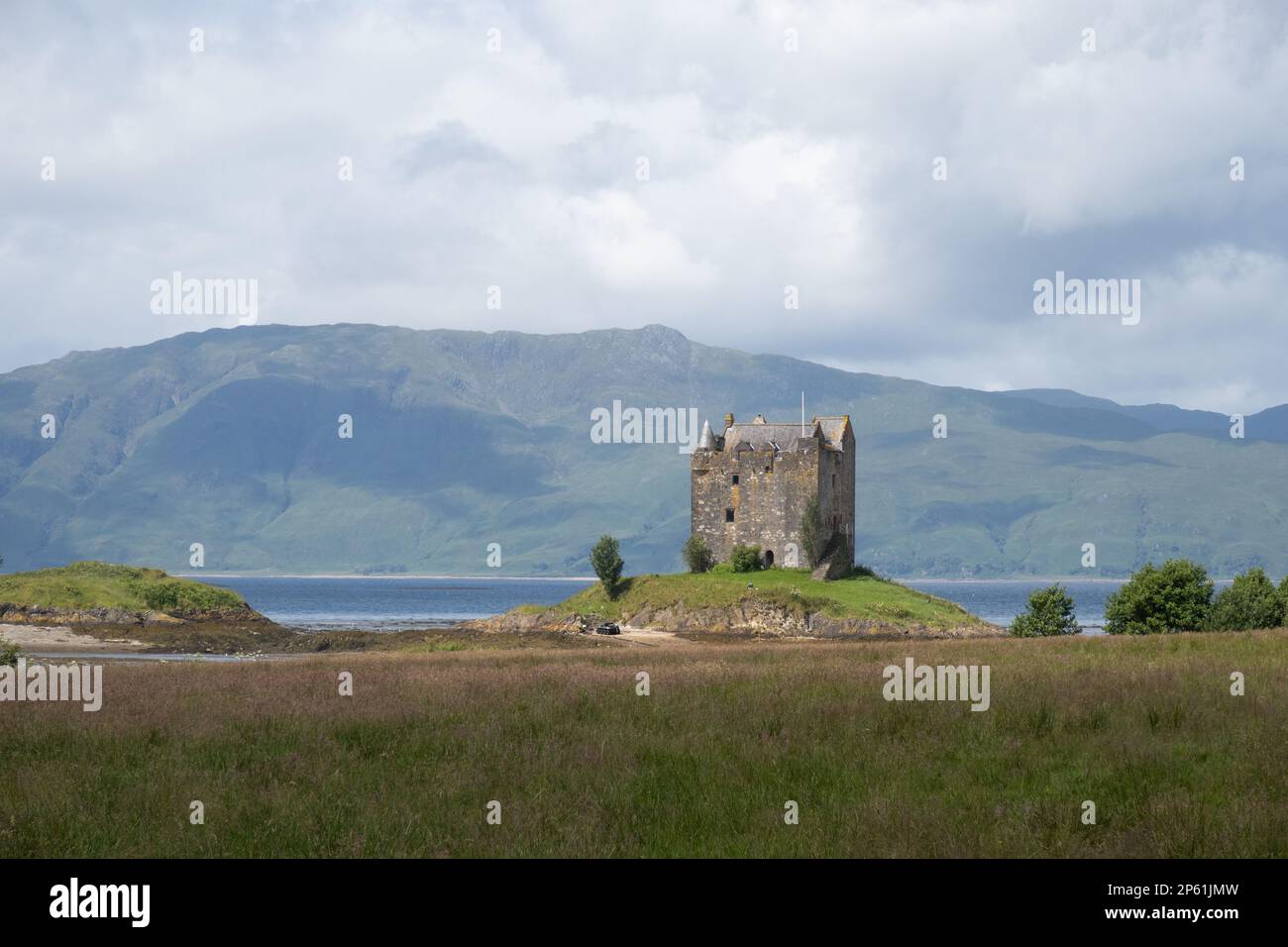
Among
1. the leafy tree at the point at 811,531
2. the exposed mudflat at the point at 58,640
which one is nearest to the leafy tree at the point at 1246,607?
the leafy tree at the point at 811,531

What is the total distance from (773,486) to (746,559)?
21.2 ft

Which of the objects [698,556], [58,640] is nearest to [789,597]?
[698,556]

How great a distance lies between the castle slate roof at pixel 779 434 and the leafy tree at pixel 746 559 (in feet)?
28.7

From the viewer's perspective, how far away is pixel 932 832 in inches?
474

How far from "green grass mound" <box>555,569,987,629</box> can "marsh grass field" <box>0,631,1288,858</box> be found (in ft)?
209

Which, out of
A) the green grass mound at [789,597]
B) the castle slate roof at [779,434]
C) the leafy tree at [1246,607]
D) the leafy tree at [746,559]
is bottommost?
the green grass mound at [789,597]

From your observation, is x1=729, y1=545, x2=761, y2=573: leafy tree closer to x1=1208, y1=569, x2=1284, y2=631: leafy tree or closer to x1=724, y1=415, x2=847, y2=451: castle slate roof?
x1=724, y1=415, x2=847, y2=451: castle slate roof

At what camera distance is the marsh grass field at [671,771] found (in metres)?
12.2

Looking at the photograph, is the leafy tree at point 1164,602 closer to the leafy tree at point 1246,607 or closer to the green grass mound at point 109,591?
the leafy tree at point 1246,607

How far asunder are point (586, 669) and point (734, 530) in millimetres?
74256

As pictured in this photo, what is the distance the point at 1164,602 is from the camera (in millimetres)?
55531

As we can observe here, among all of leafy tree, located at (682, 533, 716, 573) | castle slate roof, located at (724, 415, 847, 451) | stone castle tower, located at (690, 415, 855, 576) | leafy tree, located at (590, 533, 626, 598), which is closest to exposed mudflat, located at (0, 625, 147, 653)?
leafy tree, located at (590, 533, 626, 598)

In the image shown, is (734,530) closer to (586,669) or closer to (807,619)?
(807,619)

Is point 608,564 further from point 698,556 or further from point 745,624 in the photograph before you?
point 745,624
